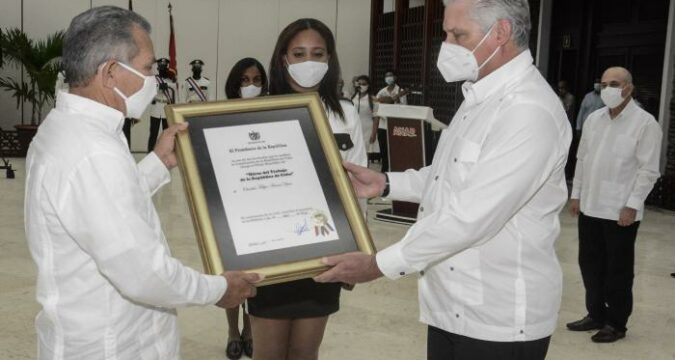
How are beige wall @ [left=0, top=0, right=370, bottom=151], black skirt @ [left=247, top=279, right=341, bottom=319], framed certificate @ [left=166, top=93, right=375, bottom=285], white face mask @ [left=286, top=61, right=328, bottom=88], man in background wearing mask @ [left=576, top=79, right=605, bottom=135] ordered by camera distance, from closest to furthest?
framed certificate @ [left=166, top=93, right=375, bottom=285], black skirt @ [left=247, top=279, right=341, bottom=319], white face mask @ [left=286, top=61, right=328, bottom=88], man in background wearing mask @ [left=576, top=79, right=605, bottom=135], beige wall @ [left=0, top=0, right=370, bottom=151]

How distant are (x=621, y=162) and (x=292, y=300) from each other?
2390mm

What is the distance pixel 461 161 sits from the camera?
176 centimetres

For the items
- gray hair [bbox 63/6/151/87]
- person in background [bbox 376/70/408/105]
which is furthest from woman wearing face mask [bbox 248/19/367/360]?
person in background [bbox 376/70/408/105]

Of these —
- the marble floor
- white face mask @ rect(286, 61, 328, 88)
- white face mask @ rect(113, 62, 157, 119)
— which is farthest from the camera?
the marble floor

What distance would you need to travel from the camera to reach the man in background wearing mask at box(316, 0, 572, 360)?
1.68 m

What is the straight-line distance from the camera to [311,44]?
96.3 inches

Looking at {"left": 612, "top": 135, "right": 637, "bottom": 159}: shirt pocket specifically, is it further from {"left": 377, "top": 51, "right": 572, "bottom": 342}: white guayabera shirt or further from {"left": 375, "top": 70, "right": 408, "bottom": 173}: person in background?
{"left": 375, "top": 70, "right": 408, "bottom": 173}: person in background

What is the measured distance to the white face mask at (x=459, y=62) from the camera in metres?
1.82

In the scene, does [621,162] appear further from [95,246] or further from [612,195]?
[95,246]

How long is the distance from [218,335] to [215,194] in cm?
196

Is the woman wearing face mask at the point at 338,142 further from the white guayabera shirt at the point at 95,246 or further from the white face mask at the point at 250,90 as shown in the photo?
the white face mask at the point at 250,90

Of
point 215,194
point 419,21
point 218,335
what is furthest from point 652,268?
point 419,21

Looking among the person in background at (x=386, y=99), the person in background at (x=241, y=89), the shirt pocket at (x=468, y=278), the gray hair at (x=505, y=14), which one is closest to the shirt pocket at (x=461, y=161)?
the shirt pocket at (x=468, y=278)
